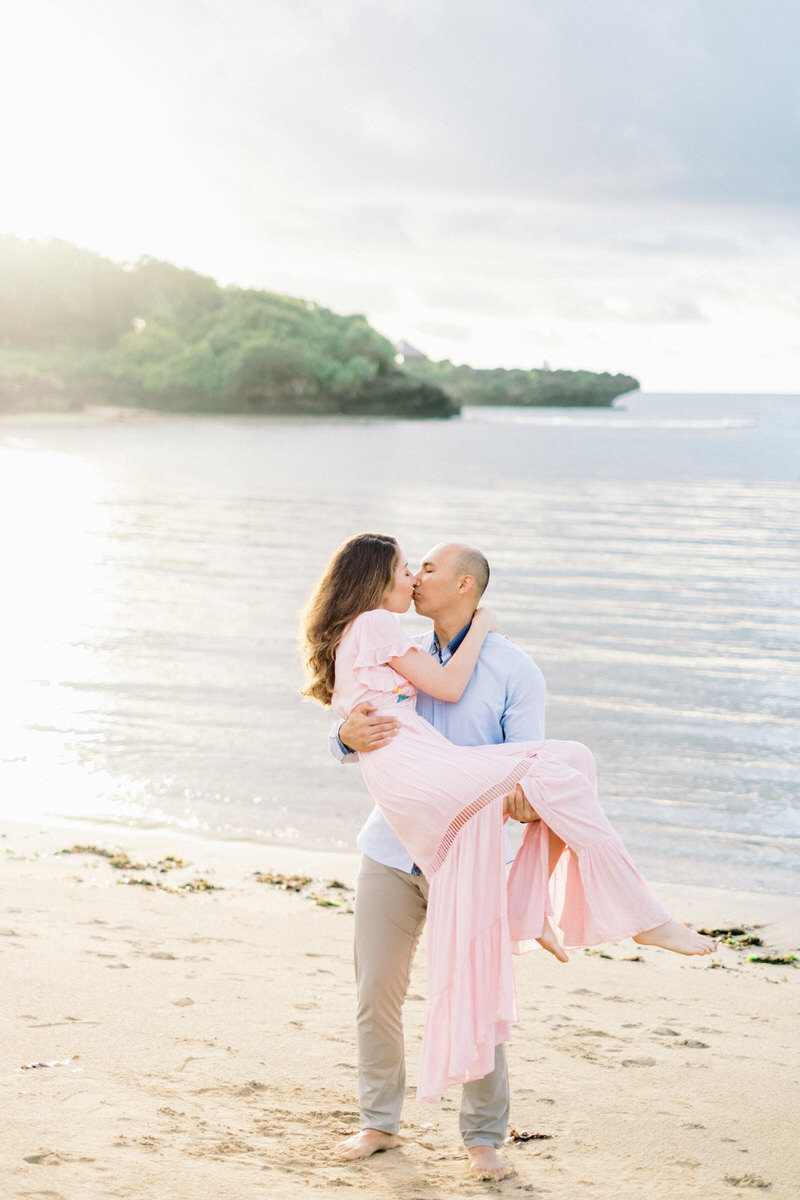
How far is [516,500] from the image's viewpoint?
38.0 metres

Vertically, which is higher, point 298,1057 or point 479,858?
point 479,858

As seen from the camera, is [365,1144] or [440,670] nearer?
[440,670]

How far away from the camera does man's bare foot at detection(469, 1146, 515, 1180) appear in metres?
3.67

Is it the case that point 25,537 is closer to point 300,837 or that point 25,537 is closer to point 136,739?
point 136,739

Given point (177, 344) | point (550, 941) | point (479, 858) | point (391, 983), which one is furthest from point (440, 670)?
point (177, 344)

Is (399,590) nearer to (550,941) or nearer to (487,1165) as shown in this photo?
(550,941)

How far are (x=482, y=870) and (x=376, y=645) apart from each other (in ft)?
2.33

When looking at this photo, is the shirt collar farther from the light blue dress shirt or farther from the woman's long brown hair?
the woman's long brown hair

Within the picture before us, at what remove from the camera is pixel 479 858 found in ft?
11.6

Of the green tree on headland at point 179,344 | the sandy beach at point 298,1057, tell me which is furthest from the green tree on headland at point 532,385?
the sandy beach at point 298,1057

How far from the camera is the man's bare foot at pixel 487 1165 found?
3666 mm

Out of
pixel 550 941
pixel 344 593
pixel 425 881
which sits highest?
pixel 344 593

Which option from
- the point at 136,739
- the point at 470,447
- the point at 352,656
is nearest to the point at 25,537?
the point at 136,739

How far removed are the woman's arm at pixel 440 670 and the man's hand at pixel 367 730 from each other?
0.45 feet
